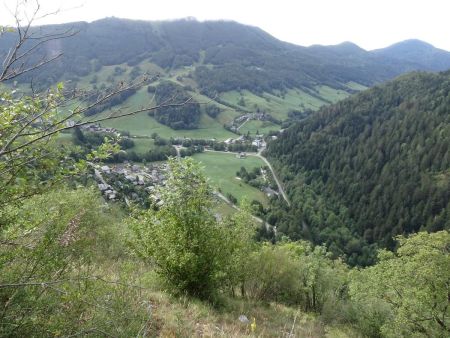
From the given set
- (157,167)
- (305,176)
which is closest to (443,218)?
(305,176)

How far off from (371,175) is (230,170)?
207 ft

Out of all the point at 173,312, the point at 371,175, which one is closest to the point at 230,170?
the point at 371,175

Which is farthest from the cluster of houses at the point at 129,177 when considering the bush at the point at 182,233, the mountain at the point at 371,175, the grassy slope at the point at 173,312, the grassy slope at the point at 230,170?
the grassy slope at the point at 173,312

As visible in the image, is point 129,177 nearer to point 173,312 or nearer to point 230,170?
point 230,170

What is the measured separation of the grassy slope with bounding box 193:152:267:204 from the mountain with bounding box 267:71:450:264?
1277 centimetres

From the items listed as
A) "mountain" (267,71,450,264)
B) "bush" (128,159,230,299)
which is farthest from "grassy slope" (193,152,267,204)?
"bush" (128,159,230,299)

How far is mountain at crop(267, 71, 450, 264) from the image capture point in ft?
418

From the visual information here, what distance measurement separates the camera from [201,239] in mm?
14250

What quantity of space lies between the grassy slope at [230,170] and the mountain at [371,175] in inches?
503

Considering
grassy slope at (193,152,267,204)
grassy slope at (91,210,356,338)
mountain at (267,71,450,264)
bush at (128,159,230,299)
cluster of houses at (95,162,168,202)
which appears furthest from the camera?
grassy slope at (193,152,267,204)

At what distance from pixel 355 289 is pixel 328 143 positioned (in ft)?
537

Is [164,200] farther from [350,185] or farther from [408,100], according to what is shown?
[408,100]

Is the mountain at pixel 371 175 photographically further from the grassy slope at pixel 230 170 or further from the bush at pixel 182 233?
the bush at pixel 182 233

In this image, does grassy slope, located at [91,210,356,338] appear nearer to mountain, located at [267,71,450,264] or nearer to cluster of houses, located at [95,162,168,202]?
cluster of houses, located at [95,162,168,202]
